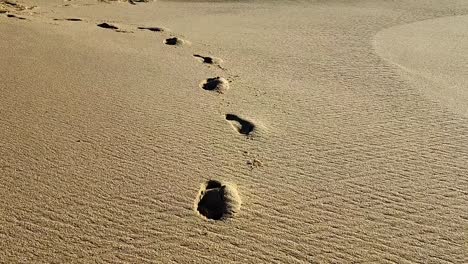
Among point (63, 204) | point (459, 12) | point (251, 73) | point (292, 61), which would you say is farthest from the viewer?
point (459, 12)

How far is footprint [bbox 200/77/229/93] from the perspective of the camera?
3807 mm

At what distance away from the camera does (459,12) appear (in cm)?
736

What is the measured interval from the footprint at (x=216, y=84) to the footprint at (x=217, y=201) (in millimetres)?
1426

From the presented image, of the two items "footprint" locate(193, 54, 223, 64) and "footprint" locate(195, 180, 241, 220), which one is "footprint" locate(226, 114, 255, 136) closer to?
"footprint" locate(195, 180, 241, 220)

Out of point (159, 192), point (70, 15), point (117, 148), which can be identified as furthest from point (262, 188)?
point (70, 15)

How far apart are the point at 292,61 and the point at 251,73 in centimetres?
59

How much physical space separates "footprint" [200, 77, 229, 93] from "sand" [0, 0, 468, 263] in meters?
0.02

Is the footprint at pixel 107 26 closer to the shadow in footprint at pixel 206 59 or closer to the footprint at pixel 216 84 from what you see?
the shadow in footprint at pixel 206 59

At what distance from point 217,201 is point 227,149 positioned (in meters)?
0.57

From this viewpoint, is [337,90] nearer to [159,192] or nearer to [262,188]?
[262,188]

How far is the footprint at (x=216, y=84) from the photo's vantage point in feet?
12.5

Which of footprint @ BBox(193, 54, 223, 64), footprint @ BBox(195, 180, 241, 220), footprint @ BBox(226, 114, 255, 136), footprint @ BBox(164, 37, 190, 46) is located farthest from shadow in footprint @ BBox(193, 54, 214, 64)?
footprint @ BBox(195, 180, 241, 220)

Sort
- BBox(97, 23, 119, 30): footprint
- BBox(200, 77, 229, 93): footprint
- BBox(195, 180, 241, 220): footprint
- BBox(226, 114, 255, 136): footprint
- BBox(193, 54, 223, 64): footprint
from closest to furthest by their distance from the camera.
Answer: BBox(195, 180, 241, 220): footprint < BBox(226, 114, 255, 136): footprint < BBox(200, 77, 229, 93): footprint < BBox(193, 54, 223, 64): footprint < BBox(97, 23, 119, 30): footprint

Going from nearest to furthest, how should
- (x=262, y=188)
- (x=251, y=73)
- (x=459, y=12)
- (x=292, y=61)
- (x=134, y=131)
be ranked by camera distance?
1. (x=262, y=188)
2. (x=134, y=131)
3. (x=251, y=73)
4. (x=292, y=61)
5. (x=459, y=12)
